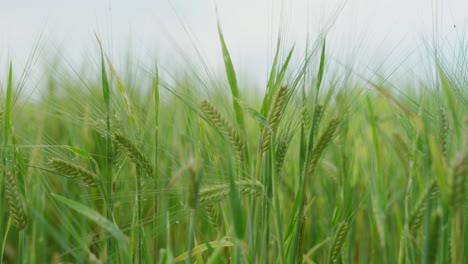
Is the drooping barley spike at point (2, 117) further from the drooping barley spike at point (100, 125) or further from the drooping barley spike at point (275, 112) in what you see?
the drooping barley spike at point (275, 112)

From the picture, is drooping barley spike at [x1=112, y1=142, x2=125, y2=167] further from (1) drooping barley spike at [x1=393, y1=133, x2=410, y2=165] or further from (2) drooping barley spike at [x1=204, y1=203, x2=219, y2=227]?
(1) drooping barley spike at [x1=393, y1=133, x2=410, y2=165]

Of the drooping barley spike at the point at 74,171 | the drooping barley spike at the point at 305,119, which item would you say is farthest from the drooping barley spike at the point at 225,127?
the drooping barley spike at the point at 74,171

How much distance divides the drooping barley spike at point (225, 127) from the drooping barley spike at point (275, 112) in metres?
0.03

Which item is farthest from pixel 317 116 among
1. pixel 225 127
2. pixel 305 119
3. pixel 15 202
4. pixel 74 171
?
pixel 15 202

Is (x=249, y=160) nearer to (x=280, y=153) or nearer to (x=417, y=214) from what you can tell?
(x=280, y=153)

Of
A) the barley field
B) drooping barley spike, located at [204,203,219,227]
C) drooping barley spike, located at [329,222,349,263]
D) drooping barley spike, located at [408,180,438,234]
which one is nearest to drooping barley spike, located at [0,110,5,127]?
the barley field

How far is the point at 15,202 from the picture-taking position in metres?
1.01

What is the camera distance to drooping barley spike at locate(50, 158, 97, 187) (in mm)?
963

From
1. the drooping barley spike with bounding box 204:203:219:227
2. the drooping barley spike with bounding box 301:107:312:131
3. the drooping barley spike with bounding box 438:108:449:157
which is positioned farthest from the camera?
the drooping barley spike with bounding box 204:203:219:227

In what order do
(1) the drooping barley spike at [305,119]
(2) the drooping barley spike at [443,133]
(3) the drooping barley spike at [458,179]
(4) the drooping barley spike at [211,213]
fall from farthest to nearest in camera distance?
(4) the drooping barley spike at [211,213]
(1) the drooping barley spike at [305,119]
(2) the drooping barley spike at [443,133]
(3) the drooping barley spike at [458,179]

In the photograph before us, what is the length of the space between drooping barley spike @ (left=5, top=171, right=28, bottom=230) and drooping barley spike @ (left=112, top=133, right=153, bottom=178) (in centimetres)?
19

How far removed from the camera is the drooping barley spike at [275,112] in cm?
88

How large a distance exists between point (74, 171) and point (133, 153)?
0.10m

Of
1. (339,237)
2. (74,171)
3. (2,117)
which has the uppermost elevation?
(2,117)
